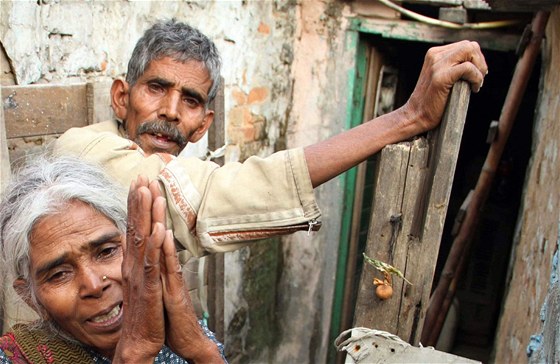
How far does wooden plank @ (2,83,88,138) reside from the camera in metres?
2.23

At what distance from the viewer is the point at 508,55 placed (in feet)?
18.6

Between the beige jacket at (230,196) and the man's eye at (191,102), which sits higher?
the man's eye at (191,102)

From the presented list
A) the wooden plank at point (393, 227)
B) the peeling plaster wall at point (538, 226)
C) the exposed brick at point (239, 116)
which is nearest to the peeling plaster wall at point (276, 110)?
the exposed brick at point (239, 116)

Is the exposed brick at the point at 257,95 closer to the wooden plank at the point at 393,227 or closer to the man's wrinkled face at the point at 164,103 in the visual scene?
the man's wrinkled face at the point at 164,103

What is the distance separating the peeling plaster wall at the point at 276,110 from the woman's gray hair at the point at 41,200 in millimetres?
1360

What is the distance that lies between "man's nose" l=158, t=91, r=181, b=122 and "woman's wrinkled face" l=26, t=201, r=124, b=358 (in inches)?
26.0

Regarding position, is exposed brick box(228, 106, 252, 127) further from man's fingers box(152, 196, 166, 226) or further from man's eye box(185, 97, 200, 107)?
man's fingers box(152, 196, 166, 226)

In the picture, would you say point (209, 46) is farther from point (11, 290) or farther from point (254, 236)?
point (11, 290)

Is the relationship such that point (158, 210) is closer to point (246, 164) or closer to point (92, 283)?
point (92, 283)

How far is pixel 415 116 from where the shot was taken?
152 cm

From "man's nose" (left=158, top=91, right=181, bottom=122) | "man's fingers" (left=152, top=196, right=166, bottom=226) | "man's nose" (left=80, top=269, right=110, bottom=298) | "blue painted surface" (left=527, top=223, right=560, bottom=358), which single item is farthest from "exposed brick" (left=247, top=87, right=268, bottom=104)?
"man's fingers" (left=152, top=196, right=166, bottom=226)

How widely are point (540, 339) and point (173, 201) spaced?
1.12 m

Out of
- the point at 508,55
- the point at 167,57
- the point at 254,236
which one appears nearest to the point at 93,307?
the point at 254,236

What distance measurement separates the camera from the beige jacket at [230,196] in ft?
5.47
